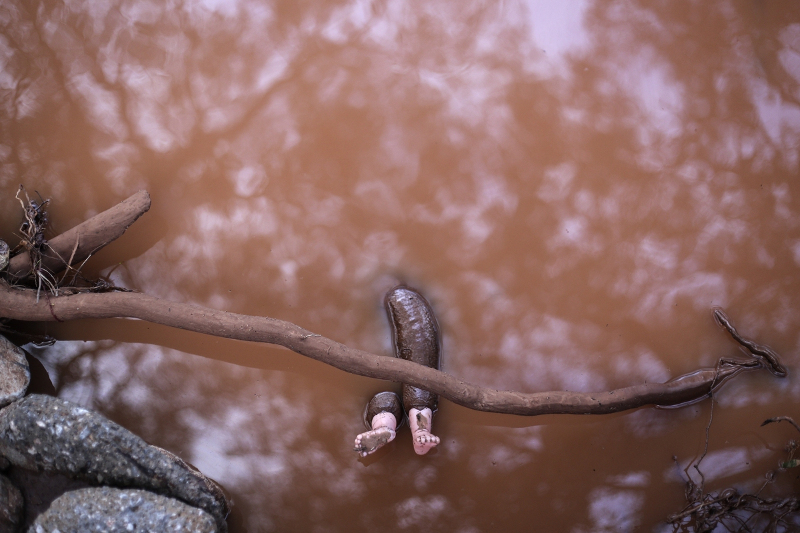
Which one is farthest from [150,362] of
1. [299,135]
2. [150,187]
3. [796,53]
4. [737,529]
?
[796,53]

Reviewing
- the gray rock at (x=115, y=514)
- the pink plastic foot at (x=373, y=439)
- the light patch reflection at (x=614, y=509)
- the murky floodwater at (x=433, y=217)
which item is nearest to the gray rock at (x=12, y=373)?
the murky floodwater at (x=433, y=217)

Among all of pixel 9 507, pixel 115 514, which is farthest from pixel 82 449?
pixel 9 507

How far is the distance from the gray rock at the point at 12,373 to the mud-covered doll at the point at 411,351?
1.97m

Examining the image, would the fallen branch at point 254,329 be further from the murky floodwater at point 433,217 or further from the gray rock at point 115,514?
the gray rock at point 115,514

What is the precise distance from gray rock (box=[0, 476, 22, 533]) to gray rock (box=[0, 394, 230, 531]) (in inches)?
5.6

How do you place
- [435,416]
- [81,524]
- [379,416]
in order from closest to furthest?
[81,524] < [379,416] < [435,416]

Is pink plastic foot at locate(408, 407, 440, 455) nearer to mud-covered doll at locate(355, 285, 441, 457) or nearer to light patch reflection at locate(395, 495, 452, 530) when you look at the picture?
mud-covered doll at locate(355, 285, 441, 457)

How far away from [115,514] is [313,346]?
1287 millimetres

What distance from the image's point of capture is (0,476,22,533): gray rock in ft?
8.85

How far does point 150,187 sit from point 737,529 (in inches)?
158

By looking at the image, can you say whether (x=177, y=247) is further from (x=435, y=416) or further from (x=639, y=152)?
(x=639, y=152)

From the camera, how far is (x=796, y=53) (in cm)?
307

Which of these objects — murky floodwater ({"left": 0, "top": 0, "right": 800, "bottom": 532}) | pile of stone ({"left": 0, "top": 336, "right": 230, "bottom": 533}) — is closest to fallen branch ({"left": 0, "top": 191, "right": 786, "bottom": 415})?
murky floodwater ({"left": 0, "top": 0, "right": 800, "bottom": 532})

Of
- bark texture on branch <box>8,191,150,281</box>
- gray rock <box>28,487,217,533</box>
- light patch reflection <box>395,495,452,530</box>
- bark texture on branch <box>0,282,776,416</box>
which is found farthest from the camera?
light patch reflection <box>395,495,452,530</box>
